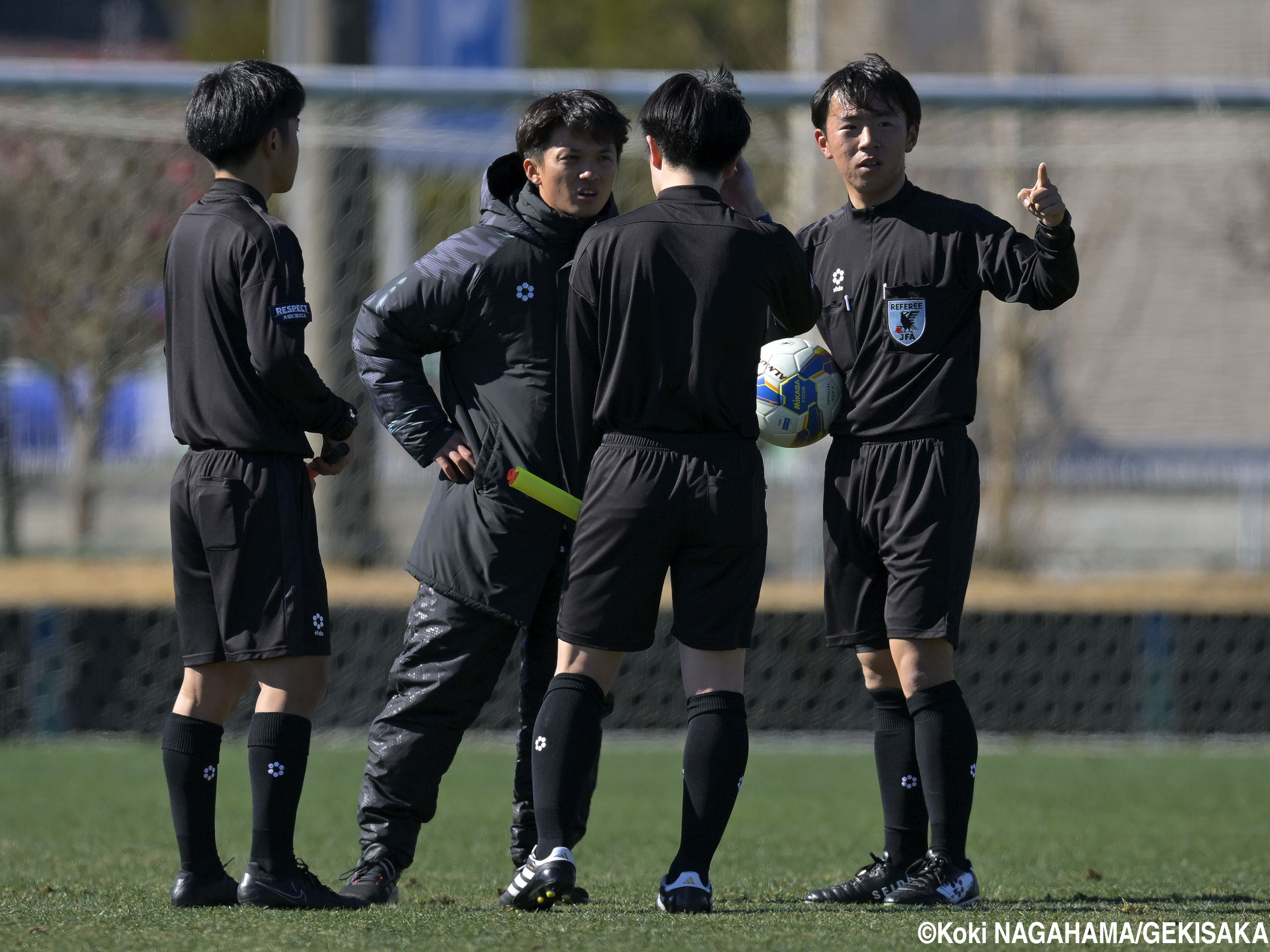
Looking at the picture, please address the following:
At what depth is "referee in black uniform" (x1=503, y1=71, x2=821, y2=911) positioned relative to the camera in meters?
3.72

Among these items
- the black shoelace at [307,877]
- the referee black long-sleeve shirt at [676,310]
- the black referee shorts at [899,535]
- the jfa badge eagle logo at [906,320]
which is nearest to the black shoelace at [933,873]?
the black referee shorts at [899,535]

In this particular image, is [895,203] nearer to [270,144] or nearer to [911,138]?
[911,138]

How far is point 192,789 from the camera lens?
12.8 ft

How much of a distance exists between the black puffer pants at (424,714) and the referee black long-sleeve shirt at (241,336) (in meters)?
0.58

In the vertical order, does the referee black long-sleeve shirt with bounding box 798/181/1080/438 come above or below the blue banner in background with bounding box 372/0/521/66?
below

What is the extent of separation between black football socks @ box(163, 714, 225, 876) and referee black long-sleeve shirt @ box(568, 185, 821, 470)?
4.14ft

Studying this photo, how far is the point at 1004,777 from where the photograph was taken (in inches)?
273

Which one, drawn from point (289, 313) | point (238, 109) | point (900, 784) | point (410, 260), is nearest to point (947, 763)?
point (900, 784)

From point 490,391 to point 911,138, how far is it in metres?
1.31

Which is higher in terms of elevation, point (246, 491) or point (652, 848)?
point (246, 491)

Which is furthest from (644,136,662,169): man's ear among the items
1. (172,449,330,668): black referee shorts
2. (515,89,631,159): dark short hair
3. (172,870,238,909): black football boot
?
(172,870,238,909): black football boot

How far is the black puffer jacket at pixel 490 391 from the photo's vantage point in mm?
4094

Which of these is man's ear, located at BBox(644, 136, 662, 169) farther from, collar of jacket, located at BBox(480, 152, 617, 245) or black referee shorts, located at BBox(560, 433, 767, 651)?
black referee shorts, located at BBox(560, 433, 767, 651)

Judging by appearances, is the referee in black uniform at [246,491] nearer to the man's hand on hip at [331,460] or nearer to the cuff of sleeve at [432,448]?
the man's hand on hip at [331,460]
